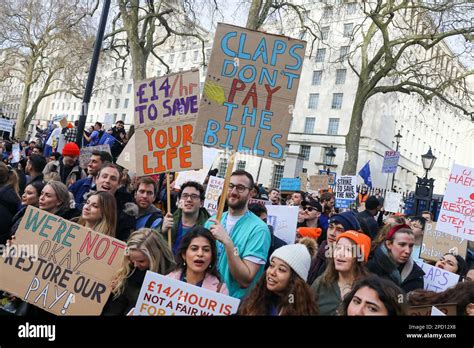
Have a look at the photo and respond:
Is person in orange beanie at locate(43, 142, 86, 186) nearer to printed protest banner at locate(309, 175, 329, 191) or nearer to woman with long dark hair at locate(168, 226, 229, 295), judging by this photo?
woman with long dark hair at locate(168, 226, 229, 295)

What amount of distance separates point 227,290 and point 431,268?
2.29 m

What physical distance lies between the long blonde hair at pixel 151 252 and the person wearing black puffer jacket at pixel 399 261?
5.59ft

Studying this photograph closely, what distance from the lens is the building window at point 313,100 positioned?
1761 inches

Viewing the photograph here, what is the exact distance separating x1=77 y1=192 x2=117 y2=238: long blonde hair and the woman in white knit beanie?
1.47 m

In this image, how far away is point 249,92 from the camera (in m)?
3.97

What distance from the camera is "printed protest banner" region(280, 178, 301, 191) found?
10.4m

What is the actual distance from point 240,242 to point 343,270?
0.77 meters

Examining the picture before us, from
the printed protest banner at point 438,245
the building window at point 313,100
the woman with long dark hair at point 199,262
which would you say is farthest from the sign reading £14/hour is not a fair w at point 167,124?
the building window at point 313,100

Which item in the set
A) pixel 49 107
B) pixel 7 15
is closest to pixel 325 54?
pixel 7 15

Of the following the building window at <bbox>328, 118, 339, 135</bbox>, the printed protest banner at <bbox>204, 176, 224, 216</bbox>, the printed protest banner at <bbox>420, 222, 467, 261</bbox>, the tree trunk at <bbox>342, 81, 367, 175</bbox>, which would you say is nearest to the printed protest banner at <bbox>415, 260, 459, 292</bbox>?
the printed protest banner at <bbox>420, 222, 467, 261</bbox>

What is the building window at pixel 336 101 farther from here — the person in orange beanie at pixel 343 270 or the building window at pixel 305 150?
the person in orange beanie at pixel 343 270

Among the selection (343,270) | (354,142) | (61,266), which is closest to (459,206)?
(343,270)

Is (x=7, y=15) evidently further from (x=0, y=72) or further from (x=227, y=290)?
(x=227, y=290)

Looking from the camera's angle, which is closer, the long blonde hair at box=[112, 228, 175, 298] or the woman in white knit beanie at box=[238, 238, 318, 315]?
the woman in white knit beanie at box=[238, 238, 318, 315]
